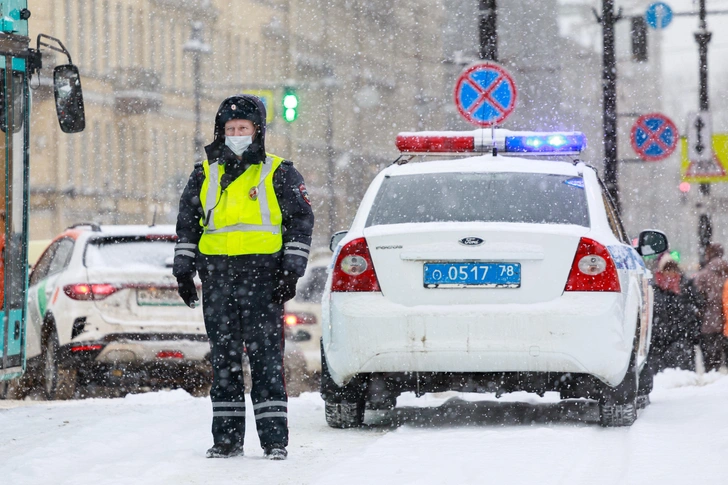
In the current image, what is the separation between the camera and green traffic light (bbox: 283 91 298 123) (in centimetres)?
2300

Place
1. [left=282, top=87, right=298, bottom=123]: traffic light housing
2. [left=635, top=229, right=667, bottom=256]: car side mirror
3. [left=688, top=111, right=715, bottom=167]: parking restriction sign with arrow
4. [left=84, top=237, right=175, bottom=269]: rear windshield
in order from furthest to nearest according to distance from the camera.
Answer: [left=688, top=111, right=715, bottom=167]: parking restriction sign with arrow < [left=282, top=87, right=298, bottom=123]: traffic light housing < [left=84, top=237, right=175, bottom=269]: rear windshield < [left=635, top=229, right=667, bottom=256]: car side mirror

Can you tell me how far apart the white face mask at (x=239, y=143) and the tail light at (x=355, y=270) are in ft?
4.34

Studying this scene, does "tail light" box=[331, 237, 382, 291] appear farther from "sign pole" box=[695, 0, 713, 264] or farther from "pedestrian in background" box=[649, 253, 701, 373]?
"sign pole" box=[695, 0, 713, 264]

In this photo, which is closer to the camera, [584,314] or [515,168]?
[584,314]

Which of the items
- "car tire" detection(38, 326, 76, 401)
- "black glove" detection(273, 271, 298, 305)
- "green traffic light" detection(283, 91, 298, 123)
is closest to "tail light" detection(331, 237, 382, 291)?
"black glove" detection(273, 271, 298, 305)

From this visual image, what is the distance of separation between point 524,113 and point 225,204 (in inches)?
2332

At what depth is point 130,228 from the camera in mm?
12570

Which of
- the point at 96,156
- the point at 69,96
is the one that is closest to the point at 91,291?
→ the point at 69,96

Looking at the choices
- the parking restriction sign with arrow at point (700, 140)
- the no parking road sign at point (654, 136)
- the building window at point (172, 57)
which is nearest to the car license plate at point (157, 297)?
the no parking road sign at point (654, 136)

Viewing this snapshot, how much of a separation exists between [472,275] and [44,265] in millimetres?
6506

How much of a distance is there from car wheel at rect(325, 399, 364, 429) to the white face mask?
204 cm

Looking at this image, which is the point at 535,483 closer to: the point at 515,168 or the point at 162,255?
the point at 515,168

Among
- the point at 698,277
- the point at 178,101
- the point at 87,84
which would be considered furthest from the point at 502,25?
the point at 698,277

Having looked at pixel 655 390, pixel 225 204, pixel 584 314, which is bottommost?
pixel 655 390
